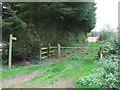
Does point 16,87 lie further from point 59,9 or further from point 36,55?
point 59,9

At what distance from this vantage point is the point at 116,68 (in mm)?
2615

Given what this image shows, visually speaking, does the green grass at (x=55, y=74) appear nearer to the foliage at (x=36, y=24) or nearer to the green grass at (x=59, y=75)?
the green grass at (x=59, y=75)

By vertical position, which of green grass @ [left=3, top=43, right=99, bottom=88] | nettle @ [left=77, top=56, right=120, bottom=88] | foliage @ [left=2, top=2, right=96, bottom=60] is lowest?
A: green grass @ [left=3, top=43, right=99, bottom=88]

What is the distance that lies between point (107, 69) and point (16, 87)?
8.99 feet

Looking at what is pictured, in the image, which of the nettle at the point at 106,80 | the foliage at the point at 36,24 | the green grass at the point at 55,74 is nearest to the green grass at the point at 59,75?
the green grass at the point at 55,74

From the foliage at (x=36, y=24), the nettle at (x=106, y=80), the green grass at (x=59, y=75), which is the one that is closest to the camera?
the nettle at (x=106, y=80)

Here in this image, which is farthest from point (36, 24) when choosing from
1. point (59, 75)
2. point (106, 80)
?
point (106, 80)

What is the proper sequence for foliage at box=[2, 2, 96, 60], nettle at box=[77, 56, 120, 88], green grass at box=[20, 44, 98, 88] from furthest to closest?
1. foliage at box=[2, 2, 96, 60]
2. green grass at box=[20, 44, 98, 88]
3. nettle at box=[77, 56, 120, 88]

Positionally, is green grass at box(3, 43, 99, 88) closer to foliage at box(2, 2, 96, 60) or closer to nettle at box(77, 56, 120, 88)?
nettle at box(77, 56, 120, 88)

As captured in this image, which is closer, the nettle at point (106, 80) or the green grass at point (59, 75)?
the nettle at point (106, 80)

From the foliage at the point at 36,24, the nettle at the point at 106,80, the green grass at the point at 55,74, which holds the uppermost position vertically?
the foliage at the point at 36,24

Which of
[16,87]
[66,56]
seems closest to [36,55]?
[66,56]

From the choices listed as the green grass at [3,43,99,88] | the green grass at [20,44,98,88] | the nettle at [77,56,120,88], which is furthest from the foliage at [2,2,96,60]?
the nettle at [77,56,120,88]

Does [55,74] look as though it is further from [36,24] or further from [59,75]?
[36,24]
